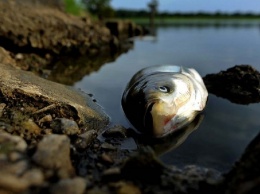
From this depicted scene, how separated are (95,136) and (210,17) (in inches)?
4126

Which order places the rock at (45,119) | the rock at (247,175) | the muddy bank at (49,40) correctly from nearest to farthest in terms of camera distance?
the rock at (247,175)
the rock at (45,119)
the muddy bank at (49,40)

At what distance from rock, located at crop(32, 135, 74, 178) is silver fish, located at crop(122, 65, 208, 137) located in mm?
2426

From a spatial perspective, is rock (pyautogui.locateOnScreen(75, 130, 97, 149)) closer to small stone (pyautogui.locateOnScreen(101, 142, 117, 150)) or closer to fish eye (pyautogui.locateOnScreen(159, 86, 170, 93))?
small stone (pyautogui.locateOnScreen(101, 142, 117, 150))

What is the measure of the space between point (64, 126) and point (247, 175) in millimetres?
3805

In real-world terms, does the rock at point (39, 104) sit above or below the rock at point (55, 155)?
below

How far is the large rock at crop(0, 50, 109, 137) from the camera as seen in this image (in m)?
7.21

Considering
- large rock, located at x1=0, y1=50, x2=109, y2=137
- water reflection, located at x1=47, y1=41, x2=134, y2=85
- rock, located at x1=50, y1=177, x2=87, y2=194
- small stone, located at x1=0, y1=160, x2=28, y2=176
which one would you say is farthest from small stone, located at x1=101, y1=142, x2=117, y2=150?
water reflection, located at x1=47, y1=41, x2=134, y2=85

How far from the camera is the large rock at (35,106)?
7208 millimetres

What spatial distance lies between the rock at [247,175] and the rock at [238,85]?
5183mm

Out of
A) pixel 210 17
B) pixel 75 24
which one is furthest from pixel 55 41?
pixel 210 17

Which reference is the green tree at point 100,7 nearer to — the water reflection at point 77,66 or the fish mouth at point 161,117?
the water reflection at point 77,66

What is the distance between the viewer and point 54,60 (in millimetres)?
19141

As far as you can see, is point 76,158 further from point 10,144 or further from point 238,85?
point 238,85

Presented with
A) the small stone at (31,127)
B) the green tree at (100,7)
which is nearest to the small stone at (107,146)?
the small stone at (31,127)
